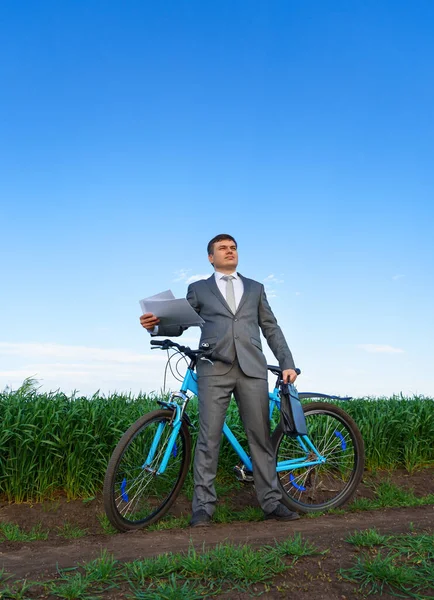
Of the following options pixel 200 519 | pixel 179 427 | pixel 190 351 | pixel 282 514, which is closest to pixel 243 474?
pixel 282 514

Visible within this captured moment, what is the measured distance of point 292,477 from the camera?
18.4 feet

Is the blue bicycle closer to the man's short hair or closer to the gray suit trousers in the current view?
the gray suit trousers

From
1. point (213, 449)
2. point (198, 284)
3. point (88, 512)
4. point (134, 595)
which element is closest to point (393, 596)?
point (134, 595)

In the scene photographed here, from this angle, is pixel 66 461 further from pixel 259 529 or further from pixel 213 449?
pixel 259 529

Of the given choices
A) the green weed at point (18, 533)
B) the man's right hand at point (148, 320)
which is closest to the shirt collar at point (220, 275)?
the man's right hand at point (148, 320)

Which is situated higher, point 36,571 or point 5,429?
point 5,429

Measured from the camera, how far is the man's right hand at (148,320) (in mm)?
4867

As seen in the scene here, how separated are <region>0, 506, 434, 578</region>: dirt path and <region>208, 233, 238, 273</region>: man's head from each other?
6.76ft

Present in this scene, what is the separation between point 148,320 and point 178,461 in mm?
1657

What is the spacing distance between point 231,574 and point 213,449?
1.61 meters

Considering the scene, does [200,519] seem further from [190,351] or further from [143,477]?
[190,351]

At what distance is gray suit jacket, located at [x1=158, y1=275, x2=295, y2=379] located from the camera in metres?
4.96

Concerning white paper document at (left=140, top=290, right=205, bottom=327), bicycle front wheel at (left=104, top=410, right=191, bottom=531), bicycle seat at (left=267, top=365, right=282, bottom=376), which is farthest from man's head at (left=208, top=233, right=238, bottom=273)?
bicycle front wheel at (left=104, top=410, right=191, bottom=531)

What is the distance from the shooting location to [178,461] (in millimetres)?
5828
